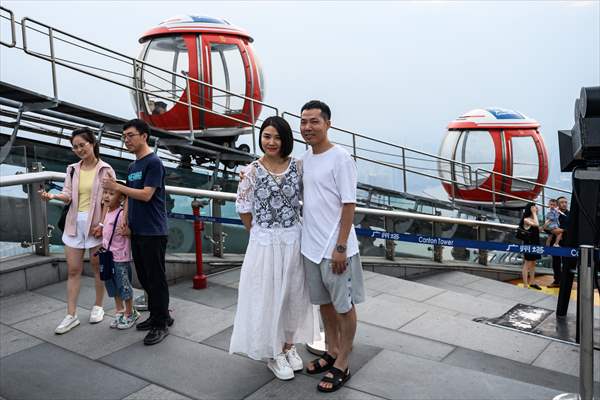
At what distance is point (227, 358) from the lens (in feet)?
13.9

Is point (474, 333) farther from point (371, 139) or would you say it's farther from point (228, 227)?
point (371, 139)

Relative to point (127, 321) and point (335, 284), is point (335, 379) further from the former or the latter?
point (127, 321)

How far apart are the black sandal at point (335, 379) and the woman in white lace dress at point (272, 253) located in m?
0.26

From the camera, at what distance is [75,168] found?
492cm

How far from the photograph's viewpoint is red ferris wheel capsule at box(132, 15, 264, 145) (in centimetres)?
1234

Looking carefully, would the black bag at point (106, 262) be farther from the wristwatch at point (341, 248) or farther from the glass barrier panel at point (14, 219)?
the wristwatch at point (341, 248)

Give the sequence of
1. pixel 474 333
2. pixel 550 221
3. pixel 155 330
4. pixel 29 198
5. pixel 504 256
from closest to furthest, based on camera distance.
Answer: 1. pixel 155 330
2. pixel 474 333
3. pixel 29 198
4. pixel 550 221
5. pixel 504 256

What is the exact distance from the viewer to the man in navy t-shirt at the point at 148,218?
4453 millimetres

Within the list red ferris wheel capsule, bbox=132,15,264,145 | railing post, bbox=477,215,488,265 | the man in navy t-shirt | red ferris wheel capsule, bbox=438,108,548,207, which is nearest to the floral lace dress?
the man in navy t-shirt

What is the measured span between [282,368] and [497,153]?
574 inches

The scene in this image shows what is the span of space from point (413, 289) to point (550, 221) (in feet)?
16.0

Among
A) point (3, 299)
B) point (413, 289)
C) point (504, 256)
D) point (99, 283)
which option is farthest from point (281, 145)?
point (504, 256)

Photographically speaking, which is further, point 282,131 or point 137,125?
point 137,125

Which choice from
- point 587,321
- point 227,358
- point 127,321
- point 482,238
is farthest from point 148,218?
point 482,238
